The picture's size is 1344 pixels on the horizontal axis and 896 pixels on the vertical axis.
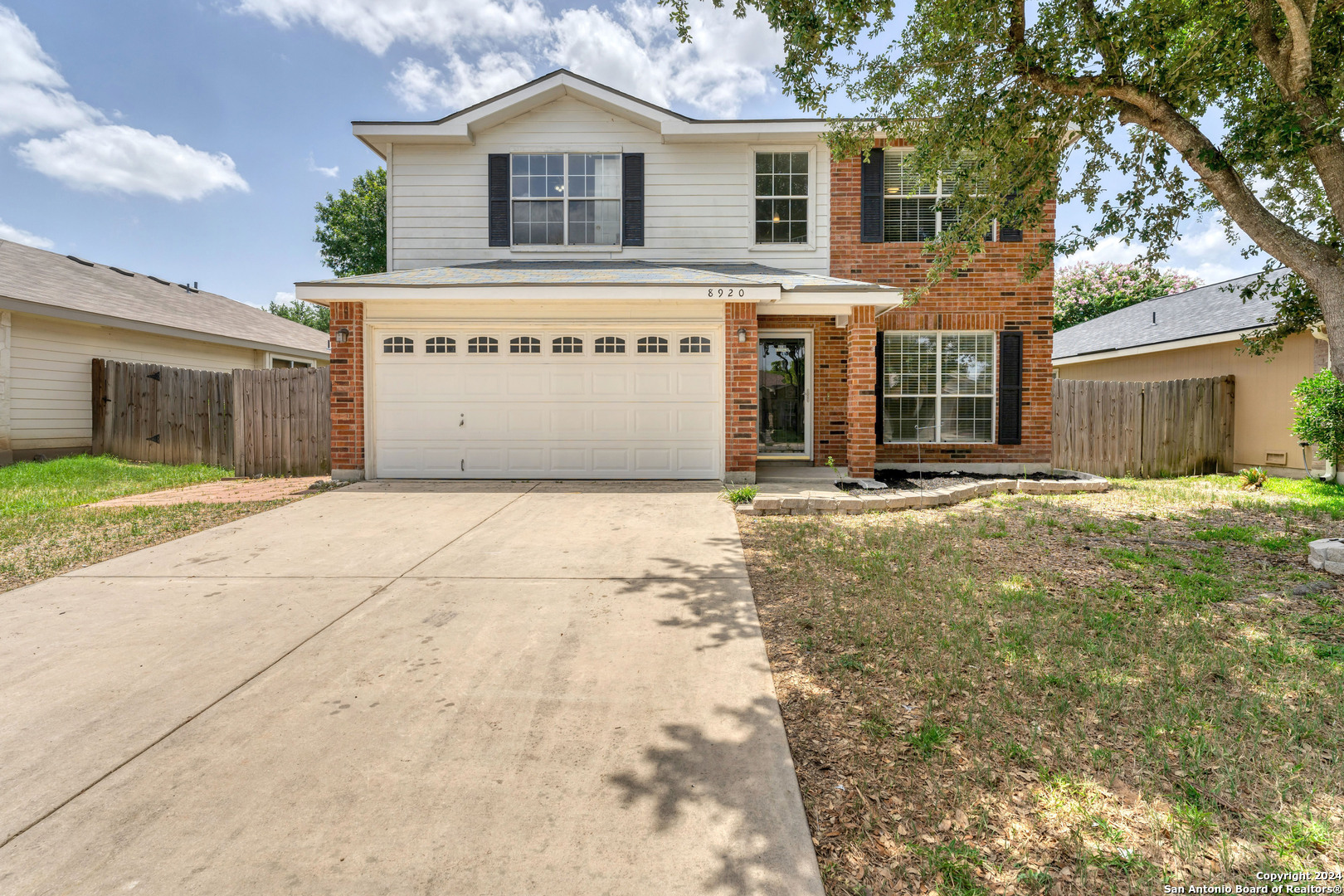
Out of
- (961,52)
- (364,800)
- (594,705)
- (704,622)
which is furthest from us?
(961,52)

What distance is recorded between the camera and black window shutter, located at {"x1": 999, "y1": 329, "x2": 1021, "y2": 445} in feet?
33.8

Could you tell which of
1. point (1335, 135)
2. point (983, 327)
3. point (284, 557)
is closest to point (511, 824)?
point (284, 557)

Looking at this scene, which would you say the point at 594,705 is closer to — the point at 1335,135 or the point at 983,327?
the point at 1335,135

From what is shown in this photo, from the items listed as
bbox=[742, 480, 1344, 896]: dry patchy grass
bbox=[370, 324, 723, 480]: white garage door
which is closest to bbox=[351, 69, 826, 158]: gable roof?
bbox=[370, 324, 723, 480]: white garage door

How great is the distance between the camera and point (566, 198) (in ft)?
36.0

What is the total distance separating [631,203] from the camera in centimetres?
1090

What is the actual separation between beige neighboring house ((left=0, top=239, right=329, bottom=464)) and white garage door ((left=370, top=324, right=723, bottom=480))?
769cm

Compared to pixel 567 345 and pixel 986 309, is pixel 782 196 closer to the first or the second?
pixel 986 309

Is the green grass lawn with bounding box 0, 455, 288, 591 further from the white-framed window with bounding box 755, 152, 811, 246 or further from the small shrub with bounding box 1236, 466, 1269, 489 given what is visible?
the small shrub with bounding box 1236, 466, 1269, 489

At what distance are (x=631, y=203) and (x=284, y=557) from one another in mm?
8354

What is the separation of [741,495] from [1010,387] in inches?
235

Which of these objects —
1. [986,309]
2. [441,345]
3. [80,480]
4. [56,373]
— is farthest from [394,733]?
[56,373]

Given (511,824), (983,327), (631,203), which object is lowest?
(511,824)

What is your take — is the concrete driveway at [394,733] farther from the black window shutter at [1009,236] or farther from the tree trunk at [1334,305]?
the black window shutter at [1009,236]
